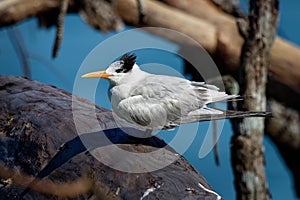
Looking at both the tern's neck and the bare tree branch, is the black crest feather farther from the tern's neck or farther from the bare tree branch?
the bare tree branch

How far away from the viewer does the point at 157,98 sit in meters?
1.16

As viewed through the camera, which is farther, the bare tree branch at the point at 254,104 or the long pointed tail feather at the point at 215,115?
the bare tree branch at the point at 254,104

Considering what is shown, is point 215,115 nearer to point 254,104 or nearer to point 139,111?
point 139,111

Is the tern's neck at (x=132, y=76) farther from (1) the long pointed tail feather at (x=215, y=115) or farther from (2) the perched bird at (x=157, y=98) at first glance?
(1) the long pointed tail feather at (x=215, y=115)

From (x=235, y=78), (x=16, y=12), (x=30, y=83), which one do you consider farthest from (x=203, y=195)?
(x=16, y=12)

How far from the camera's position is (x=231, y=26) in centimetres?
246

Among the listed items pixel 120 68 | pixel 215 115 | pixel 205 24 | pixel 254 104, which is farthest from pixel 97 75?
pixel 205 24

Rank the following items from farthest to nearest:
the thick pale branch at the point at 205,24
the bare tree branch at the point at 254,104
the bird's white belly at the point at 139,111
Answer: the thick pale branch at the point at 205,24 < the bare tree branch at the point at 254,104 < the bird's white belly at the point at 139,111

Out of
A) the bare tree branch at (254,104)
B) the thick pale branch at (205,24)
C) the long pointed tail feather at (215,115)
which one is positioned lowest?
the long pointed tail feather at (215,115)

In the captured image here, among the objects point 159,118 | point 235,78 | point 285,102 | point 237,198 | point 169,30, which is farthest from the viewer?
point 285,102

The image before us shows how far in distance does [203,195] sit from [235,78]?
1.51 m

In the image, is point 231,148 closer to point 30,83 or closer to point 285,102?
point 30,83

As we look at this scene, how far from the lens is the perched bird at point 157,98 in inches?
44.7

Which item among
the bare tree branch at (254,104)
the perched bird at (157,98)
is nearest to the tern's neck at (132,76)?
the perched bird at (157,98)
